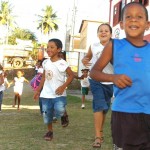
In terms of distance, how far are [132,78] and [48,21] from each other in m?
90.9

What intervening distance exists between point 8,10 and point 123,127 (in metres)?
84.3

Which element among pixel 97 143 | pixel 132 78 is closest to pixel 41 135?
pixel 97 143

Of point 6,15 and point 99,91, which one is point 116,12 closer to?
point 99,91

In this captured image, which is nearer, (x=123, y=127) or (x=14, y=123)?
(x=123, y=127)

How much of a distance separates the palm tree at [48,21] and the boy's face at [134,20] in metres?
88.4

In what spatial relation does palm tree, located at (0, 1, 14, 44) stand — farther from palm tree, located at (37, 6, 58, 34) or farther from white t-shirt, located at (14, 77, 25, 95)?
white t-shirt, located at (14, 77, 25, 95)

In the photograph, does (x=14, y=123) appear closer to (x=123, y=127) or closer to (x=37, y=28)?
(x=123, y=127)

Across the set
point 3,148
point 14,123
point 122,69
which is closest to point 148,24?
point 122,69

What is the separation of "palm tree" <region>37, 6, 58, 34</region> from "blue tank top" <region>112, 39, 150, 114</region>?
88.5 meters

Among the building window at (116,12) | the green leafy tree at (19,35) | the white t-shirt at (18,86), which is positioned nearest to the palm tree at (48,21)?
the green leafy tree at (19,35)

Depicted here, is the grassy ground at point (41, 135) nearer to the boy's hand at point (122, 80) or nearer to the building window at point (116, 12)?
the boy's hand at point (122, 80)

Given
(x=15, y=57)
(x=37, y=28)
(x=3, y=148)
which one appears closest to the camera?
(x=3, y=148)

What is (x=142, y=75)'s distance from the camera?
2.79m

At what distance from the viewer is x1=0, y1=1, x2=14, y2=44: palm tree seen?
271 feet
